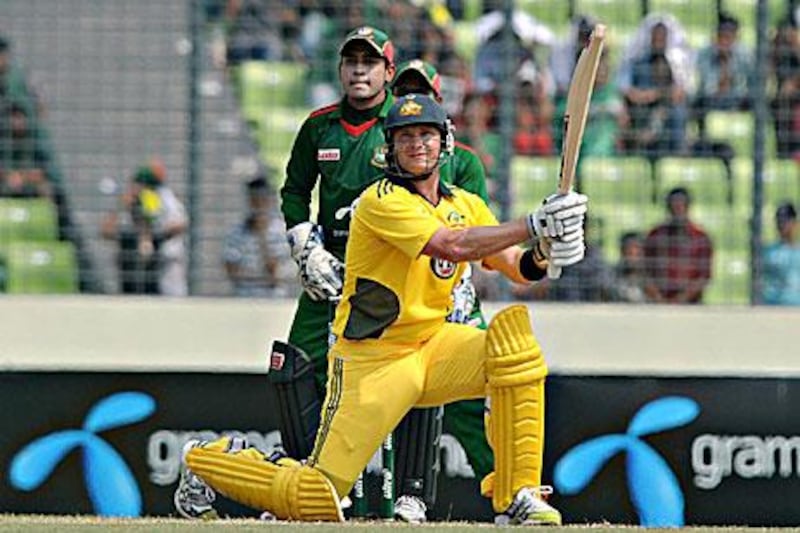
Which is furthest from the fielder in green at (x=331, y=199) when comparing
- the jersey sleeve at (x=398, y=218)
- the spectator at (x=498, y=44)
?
the spectator at (x=498, y=44)

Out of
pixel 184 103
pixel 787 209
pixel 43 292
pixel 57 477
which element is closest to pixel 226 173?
pixel 184 103

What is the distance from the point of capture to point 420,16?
11109 millimetres

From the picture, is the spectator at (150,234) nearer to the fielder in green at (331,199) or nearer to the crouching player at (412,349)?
the fielder in green at (331,199)

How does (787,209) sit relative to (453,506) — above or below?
above

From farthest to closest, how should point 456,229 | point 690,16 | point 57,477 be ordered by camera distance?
point 690,16
point 57,477
point 456,229

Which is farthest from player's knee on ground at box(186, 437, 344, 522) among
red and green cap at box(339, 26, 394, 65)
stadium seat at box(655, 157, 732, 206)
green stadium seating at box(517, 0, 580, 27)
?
green stadium seating at box(517, 0, 580, 27)

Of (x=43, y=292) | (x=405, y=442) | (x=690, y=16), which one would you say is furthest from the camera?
(x=690, y=16)

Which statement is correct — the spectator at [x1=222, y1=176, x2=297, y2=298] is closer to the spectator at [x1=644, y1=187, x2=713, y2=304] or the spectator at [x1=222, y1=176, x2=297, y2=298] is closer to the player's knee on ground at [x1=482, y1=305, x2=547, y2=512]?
the spectator at [x1=644, y1=187, x2=713, y2=304]

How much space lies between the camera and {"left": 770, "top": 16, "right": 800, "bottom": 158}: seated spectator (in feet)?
34.5

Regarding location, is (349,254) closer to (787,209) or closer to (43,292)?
(43,292)

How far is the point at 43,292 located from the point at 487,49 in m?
2.92

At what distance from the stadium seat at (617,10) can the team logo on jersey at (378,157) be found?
3.45 metres

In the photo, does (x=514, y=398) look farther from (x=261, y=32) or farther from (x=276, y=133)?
(x=261, y=32)


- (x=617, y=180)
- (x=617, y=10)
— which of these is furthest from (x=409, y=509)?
(x=617, y=10)
